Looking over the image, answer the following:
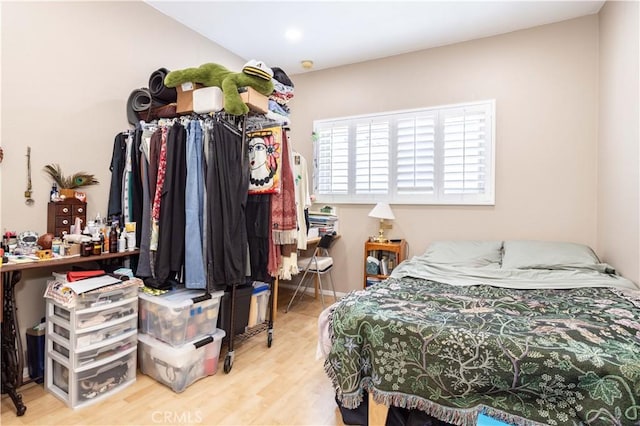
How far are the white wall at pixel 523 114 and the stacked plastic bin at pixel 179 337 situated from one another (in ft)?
7.28

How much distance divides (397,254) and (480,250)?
0.81 m

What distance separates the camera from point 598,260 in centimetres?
266

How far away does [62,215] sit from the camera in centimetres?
218

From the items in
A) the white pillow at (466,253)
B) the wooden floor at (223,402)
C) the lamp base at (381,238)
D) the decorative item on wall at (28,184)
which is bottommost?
the wooden floor at (223,402)

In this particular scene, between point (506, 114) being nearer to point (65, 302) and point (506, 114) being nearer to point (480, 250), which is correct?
point (480, 250)

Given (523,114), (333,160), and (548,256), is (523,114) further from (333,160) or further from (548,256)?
(333,160)

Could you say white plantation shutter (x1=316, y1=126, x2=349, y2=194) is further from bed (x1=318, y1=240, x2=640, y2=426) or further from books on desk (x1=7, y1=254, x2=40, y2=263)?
books on desk (x1=7, y1=254, x2=40, y2=263)

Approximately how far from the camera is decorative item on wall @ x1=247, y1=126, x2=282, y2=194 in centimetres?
237

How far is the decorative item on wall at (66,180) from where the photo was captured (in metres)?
2.19

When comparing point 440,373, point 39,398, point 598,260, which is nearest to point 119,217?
point 39,398

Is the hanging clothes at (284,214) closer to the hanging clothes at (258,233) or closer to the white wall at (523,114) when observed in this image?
the hanging clothes at (258,233)

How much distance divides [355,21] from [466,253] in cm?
234

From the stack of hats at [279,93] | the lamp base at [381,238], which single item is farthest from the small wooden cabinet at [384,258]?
the stack of hats at [279,93]

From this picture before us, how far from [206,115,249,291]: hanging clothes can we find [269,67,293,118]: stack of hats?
0.43 metres
